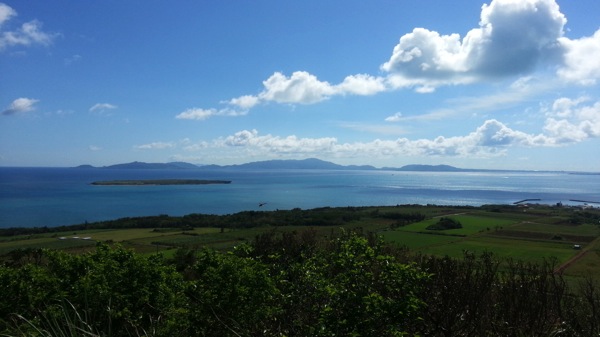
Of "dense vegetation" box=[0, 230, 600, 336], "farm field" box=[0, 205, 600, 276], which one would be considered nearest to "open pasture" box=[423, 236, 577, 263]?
"farm field" box=[0, 205, 600, 276]

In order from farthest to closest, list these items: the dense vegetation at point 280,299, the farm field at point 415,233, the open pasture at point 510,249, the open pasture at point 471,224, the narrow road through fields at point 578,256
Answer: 1. the open pasture at point 471,224
2. the farm field at point 415,233
3. the open pasture at point 510,249
4. the narrow road through fields at point 578,256
5. the dense vegetation at point 280,299

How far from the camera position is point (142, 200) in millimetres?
113500

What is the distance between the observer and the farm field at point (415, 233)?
3881 cm

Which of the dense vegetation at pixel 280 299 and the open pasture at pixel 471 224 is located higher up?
the dense vegetation at pixel 280 299

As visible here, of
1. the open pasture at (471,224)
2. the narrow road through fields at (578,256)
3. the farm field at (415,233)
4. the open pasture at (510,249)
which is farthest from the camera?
the open pasture at (471,224)

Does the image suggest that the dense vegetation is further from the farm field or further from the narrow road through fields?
the narrow road through fields

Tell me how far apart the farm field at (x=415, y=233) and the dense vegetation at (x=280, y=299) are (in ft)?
63.9

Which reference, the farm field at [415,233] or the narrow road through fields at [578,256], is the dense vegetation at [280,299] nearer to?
the farm field at [415,233]

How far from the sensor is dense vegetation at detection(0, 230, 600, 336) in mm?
5531

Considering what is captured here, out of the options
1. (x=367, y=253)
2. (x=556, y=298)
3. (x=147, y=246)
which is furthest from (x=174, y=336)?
(x=147, y=246)

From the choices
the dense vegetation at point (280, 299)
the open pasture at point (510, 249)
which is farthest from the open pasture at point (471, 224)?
the dense vegetation at point (280, 299)

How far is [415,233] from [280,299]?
46471mm

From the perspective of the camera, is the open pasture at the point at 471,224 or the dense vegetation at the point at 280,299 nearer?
the dense vegetation at the point at 280,299

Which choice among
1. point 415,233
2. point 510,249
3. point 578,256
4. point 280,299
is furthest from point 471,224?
point 280,299
